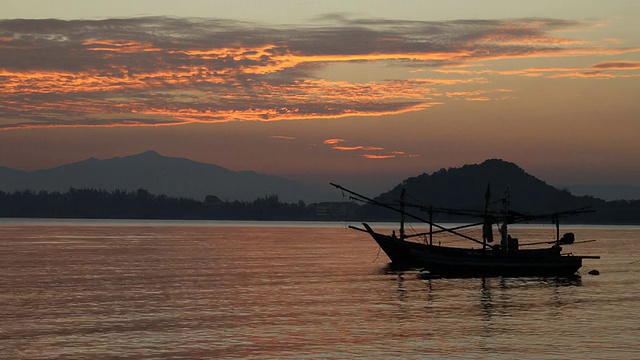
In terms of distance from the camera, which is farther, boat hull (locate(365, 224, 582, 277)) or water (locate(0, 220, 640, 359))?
boat hull (locate(365, 224, 582, 277))

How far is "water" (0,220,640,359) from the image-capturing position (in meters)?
42.1

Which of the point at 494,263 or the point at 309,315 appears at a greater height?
the point at 494,263

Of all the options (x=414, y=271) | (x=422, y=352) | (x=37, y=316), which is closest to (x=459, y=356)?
(x=422, y=352)

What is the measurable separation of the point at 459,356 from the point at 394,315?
51.3ft

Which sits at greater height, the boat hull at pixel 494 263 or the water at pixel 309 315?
the boat hull at pixel 494 263

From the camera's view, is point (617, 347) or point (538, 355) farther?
point (617, 347)

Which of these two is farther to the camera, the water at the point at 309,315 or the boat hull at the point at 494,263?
the boat hull at the point at 494,263

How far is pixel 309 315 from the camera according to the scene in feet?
181

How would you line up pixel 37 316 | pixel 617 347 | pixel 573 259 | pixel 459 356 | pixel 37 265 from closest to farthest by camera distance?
pixel 459 356 < pixel 617 347 < pixel 37 316 < pixel 573 259 < pixel 37 265

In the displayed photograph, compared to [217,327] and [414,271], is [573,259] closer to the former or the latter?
[414,271]

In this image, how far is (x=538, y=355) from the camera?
134ft

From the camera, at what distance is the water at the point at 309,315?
42125 mm

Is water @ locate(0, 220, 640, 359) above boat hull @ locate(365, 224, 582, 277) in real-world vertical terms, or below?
below

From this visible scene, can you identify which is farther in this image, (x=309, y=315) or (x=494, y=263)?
(x=494, y=263)
